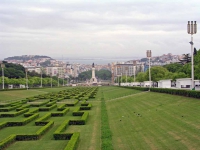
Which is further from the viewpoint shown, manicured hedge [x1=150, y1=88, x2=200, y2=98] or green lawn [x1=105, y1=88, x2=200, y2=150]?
manicured hedge [x1=150, y1=88, x2=200, y2=98]

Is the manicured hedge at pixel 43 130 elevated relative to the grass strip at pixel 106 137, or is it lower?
elevated

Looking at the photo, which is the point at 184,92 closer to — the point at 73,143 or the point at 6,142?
the point at 73,143

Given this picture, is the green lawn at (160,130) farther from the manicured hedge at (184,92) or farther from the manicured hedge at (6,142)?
the manicured hedge at (6,142)

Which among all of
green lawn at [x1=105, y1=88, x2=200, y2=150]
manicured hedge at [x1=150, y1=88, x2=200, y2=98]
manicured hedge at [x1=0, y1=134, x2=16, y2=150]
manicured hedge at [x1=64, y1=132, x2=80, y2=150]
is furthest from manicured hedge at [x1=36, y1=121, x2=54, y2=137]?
manicured hedge at [x1=150, y1=88, x2=200, y2=98]

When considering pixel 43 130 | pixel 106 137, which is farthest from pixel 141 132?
pixel 43 130

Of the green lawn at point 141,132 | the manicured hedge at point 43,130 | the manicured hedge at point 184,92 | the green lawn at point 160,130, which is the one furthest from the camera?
the manicured hedge at point 184,92

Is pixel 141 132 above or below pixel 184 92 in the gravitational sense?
below

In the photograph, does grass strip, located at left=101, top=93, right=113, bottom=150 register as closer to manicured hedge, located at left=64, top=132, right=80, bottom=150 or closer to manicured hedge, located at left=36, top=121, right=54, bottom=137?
manicured hedge, located at left=64, top=132, right=80, bottom=150

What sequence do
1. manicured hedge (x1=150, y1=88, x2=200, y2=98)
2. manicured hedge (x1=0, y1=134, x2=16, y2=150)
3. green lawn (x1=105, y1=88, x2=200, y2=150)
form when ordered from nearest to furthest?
green lawn (x1=105, y1=88, x2=200, y2=150) → manicured hedge (x1=0, y1=134, x2=16, y2=150) → manicured hedge (x1=150, y1=88, x2=200, y2=98)

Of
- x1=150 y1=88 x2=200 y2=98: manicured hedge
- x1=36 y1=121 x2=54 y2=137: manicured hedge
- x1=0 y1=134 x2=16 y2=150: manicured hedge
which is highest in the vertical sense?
x1=150 y1=88 x2=200 y2=98: manicured hedge

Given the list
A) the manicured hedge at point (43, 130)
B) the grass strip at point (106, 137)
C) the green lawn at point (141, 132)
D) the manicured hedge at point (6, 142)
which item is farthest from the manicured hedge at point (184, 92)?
the manicured hedge at point (6, 142)

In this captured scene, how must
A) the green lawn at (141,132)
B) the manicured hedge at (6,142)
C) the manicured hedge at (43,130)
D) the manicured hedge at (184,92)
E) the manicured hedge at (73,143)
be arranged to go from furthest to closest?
the manicured hedge at (184,92), the manicured hedge at (43,130), the manicured hedge at (6,142), the green lawn at (141,132), the manicured hedge at (73,143)

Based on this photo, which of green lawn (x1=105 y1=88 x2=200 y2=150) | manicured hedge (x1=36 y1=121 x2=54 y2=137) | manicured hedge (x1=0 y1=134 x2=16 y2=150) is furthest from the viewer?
manicured hedge (x1=36 y1=121 x2=54 y2=137)

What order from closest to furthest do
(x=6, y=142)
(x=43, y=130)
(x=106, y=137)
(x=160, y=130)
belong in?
(x=6, y=142) → (x=106, y=137) → (x=160, y=130) → (x=43, y=130)
